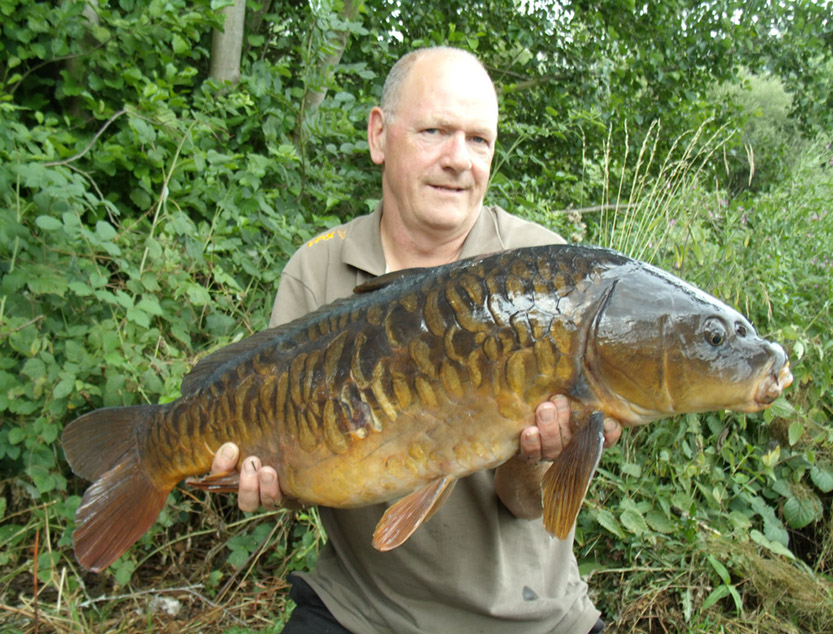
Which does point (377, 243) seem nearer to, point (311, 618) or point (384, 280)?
point (384, 280)

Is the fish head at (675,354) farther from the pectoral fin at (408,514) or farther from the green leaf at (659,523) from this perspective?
the green leaf at (659,523)

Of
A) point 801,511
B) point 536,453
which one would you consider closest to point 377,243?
point 536,453

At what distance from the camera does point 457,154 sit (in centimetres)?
173

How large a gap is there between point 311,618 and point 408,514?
54 centimetres

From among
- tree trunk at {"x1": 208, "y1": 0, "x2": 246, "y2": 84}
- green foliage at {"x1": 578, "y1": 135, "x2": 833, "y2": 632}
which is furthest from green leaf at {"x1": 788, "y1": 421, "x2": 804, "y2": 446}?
tree trunk at {"x1": 208, "y1": 0, "x2": 246, "y2": 84}

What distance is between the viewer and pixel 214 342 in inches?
104

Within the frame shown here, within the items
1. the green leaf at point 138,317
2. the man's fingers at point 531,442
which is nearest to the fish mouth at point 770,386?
the man's fingers at point 531,442

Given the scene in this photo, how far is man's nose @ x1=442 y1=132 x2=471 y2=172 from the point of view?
172 cm

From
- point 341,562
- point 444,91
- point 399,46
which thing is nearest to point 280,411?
point 341,562

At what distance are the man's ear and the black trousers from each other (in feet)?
3.69

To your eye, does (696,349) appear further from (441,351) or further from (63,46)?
(63,46)

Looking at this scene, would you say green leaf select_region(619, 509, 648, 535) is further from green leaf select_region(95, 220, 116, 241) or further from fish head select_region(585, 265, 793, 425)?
green leaf select_region(95, 220, 116, 241)

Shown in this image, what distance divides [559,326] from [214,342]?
1764mm

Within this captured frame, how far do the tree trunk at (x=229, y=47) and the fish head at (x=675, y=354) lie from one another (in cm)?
267
